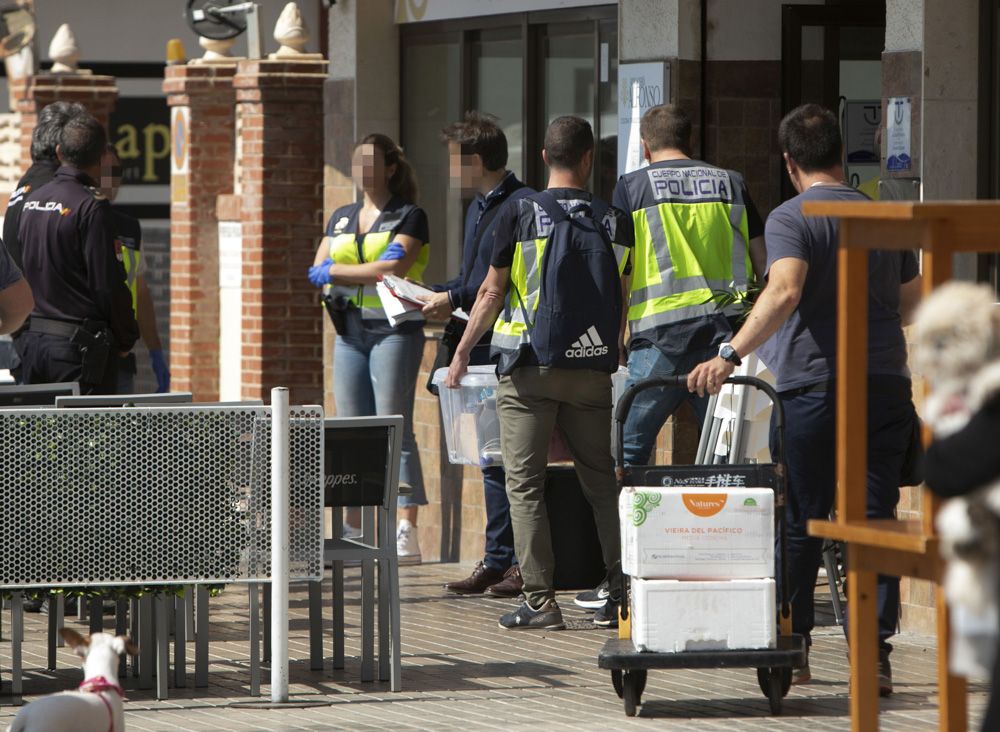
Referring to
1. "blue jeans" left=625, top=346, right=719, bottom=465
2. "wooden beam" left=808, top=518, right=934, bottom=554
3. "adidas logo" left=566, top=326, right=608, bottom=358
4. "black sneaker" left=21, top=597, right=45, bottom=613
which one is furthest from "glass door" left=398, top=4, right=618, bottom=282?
"wooden beam" left=808, top=518, right=934, bottom=554

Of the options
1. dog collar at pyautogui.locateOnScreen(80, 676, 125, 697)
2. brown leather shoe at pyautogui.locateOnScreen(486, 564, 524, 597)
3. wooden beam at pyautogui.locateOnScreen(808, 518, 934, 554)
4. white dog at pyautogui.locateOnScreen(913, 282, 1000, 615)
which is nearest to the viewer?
white dog at pyautogui.locateOnScreen(913, 282, 1000, 615)

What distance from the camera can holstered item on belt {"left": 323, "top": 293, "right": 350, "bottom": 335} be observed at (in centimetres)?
1075

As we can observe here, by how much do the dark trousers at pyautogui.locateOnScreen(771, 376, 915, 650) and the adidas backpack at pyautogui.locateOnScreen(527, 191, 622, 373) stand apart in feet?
3.93

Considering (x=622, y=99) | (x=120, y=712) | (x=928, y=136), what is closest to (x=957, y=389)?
(x=120, y=712)

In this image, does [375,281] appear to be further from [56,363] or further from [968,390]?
[968,390]

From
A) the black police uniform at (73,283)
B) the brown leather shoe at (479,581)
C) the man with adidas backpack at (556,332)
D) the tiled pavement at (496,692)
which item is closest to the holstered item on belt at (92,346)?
the black police uniform at (73,283)

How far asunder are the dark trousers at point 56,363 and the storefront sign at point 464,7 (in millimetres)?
3406

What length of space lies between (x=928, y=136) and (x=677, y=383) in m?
2.26

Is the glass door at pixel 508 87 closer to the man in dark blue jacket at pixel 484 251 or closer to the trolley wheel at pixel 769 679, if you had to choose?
the man in dark blue jacket at pixel 484 251

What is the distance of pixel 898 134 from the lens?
8.67m

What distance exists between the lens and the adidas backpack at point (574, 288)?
8.27m

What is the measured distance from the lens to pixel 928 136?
8.61 metres

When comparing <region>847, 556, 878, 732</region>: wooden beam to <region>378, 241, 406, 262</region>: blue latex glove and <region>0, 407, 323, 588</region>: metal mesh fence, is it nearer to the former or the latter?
<region>0, 407, 323, 588</region>: metal mesh fence

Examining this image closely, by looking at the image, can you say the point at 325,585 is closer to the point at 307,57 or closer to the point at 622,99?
the point at 622,99
